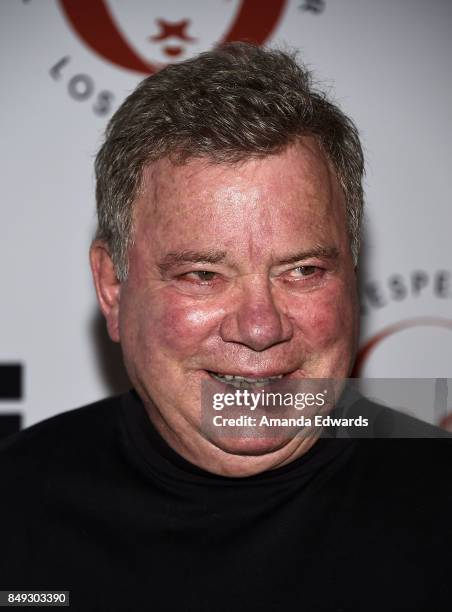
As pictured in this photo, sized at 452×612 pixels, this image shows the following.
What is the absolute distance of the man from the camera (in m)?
1.28

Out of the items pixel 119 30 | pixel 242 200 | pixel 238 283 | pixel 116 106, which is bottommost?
pixel 238 283

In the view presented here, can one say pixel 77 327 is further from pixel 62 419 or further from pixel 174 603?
pixel 174 603

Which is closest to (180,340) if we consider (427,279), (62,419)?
(62,419)

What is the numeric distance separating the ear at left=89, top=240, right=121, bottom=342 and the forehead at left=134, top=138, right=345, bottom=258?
0.22 meters

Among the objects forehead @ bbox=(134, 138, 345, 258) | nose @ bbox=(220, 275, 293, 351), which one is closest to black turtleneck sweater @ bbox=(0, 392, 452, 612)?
nose @ bbox=(220, 275, 293, 351)

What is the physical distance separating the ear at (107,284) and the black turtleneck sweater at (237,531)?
0.67ft

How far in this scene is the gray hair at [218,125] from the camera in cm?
130

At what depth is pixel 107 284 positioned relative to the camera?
1539 millimetres

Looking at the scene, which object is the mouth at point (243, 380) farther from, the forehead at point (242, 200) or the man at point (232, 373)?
the forehead at point (242, 200)

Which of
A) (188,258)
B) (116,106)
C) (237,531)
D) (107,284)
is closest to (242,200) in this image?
(188,258)

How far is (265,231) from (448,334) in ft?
3.63

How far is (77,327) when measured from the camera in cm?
216

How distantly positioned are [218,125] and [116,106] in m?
0.90

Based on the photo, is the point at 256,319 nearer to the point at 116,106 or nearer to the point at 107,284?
the point at 107,284
